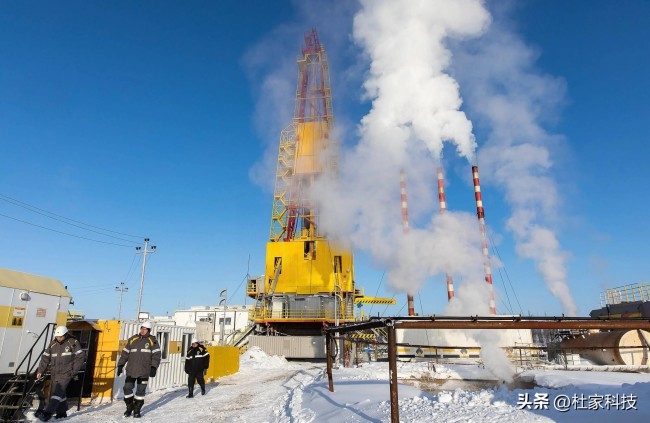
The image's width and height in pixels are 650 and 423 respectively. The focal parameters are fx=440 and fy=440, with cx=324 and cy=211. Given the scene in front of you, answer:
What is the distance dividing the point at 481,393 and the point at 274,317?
1041 inches

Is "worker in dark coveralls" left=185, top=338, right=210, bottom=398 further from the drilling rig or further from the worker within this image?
the drilling rig

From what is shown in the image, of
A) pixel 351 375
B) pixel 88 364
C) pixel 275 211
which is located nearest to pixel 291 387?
pixel 351 375

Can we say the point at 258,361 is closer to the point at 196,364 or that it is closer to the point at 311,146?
the point at 196,364

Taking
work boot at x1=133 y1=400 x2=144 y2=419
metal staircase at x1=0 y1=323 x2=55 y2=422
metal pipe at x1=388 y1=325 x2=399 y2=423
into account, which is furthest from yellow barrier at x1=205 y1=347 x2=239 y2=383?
metal pipe at x1=388 y1=325 x2=399 y2=423

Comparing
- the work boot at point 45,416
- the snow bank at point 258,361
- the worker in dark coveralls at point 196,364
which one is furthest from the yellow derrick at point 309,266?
the work boot at point 45,416

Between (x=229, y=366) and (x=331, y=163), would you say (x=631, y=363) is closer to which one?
(x=229, y=366)

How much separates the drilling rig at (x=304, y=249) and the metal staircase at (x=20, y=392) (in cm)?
2137

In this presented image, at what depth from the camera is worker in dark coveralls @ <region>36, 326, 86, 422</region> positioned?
8.98 meters

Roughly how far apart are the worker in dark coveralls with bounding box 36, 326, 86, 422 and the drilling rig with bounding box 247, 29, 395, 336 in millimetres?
21674

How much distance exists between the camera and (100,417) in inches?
366

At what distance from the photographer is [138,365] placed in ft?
31.3

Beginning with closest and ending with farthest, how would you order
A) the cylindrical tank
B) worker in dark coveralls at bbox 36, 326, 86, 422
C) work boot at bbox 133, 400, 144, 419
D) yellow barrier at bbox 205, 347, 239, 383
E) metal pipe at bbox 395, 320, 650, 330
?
metal pipe at bbox 395, 320, 650, 330 → worker in dark coveralls at bbox 36, 326, 86, 422 → work boot at bbox 133, 400, 144, 419 → yellow barrier at bbox 205, 347, 239, 383 → the cylindrical tank

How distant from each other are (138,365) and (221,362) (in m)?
8.84

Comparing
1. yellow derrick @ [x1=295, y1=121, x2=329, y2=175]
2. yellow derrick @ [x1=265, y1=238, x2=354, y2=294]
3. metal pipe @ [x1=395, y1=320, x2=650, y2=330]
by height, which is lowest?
metal pipe @ [x1=395, y1=320, x2=650, y2=330]
